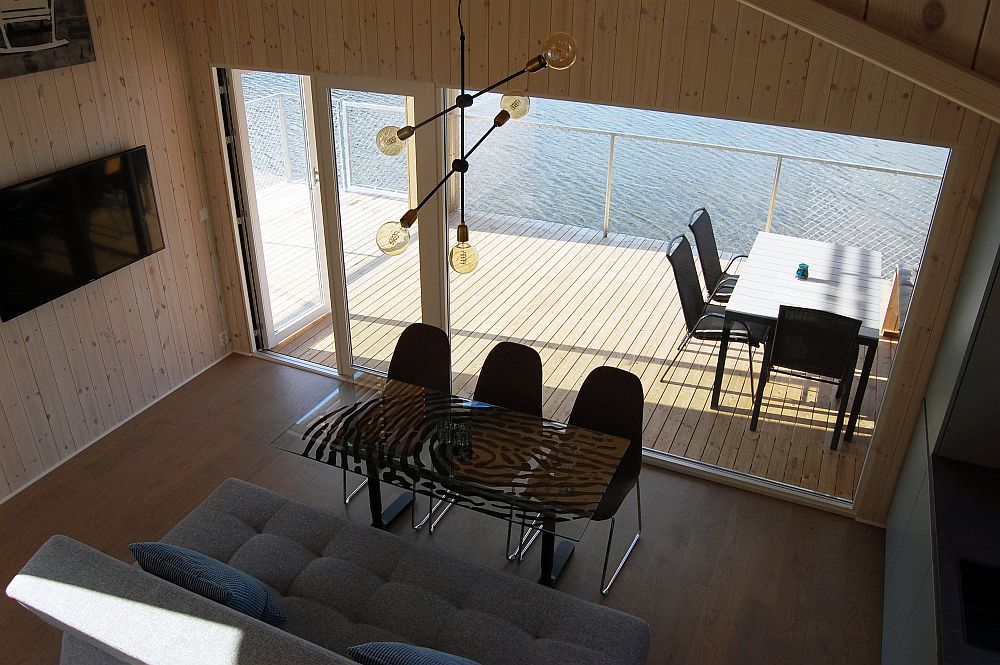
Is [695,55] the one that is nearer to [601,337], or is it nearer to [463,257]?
[463,257]

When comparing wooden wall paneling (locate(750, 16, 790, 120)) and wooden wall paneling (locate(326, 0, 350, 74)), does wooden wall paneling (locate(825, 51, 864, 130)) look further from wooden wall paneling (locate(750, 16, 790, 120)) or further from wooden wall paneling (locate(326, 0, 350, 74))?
wooden wall paneling (locate(326, 0, 350, 74))

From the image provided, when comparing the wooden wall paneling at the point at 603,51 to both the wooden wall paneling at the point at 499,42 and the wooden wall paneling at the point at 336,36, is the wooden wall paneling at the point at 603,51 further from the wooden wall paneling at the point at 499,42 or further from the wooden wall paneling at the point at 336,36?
the wooden wall paneling at the point at 336,36

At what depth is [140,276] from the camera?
5.04 meters

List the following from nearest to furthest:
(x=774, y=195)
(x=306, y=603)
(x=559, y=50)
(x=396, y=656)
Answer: (x=396, y=656), (x=559, y=50), (x=306, y=603), (x=774, y=195)

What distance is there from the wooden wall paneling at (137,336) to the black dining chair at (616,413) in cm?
290

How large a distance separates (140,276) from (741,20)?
3.78m

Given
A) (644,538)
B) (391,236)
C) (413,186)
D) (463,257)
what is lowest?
(644,538)

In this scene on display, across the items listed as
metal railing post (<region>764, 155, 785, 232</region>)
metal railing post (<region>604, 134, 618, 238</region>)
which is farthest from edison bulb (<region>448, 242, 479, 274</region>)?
metal railing post (<region>604, 134, 618, 238</region>)

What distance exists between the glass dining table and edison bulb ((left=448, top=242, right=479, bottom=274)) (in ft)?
3.23

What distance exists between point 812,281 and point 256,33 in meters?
3.72

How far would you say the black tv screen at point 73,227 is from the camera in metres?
4.11

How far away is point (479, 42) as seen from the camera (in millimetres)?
4211

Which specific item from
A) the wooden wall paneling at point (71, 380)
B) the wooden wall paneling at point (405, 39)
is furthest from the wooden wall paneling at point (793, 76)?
the wooden wall paneling at point (71, 380)

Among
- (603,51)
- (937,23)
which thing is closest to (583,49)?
(603,51)
